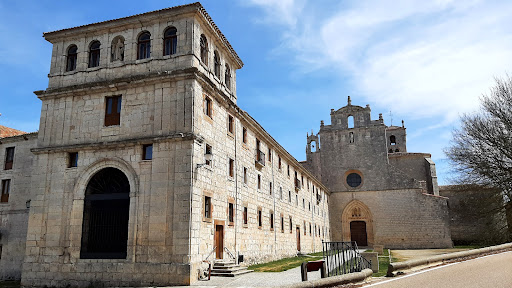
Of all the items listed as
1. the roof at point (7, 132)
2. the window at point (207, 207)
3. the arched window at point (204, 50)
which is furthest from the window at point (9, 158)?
the window at point (207, 207)

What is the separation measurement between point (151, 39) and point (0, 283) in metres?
13.8

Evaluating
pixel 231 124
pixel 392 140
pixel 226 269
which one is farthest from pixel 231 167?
pixel 392 140

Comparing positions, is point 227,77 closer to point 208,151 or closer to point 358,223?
point 208,151

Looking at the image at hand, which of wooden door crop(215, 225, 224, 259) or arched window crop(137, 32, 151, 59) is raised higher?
arched window crop(137, 32, 151, 59)

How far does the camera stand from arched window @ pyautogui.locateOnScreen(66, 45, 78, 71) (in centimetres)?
1836

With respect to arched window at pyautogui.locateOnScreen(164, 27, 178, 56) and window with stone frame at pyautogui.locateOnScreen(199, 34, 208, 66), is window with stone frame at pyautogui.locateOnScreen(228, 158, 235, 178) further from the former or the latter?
arched window at pyautogui.locateOnScreen(164, 27, 178, 56)

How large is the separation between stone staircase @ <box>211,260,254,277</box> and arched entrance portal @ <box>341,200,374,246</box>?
26.9m

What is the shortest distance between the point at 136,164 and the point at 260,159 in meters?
9.48

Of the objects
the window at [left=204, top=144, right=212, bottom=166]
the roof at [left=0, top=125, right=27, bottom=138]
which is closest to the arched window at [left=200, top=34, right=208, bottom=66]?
the window at [left=204, top=144, right=212, bottom=166]

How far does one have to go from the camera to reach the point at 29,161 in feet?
70.2

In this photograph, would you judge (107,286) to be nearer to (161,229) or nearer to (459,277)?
(161,229)

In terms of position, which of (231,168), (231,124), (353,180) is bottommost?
(231,168)

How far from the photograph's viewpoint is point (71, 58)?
1848 centimetres

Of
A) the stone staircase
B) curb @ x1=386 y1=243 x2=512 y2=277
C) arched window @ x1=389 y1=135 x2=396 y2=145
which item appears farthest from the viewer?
arched window @ x1=389 y1=135 x2=396 y2=145
